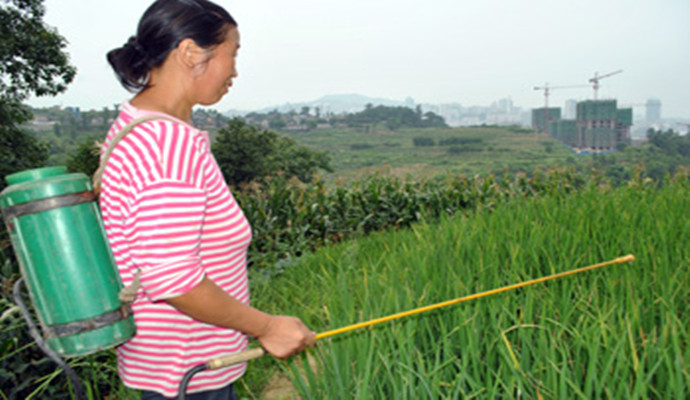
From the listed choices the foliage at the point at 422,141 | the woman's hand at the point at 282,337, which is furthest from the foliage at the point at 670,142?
the woman's hand at the point at 282,337

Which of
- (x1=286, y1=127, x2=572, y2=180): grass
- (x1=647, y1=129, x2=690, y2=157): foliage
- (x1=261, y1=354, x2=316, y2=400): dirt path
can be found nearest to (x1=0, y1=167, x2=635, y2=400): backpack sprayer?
(x1=261, y1=354, x2=316, y2=400): dirt path

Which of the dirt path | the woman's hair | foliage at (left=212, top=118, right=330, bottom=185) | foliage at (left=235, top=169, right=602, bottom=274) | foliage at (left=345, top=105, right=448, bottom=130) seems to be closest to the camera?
the woman's hair

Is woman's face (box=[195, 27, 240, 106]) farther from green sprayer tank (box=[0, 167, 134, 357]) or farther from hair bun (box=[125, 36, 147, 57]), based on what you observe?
green sprayer tank (box=[0, 167, 134, 357])

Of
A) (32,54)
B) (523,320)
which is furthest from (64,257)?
(32,54)

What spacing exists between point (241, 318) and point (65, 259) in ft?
1.36

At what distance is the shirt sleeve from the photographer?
1.06m

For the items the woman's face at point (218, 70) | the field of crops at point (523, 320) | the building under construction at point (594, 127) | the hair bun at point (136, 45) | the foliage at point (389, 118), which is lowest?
the building under construction at point (594, 127)

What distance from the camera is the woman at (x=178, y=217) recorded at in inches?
42.5

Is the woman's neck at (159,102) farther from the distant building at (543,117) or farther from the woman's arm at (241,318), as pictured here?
the distant building at (543,117)

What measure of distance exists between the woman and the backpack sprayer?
0.05m

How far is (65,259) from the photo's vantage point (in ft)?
3.80

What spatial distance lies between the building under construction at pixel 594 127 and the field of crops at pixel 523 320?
102m

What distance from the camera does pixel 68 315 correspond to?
1179 millimetres

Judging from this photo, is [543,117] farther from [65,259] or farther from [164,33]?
[65,259]
